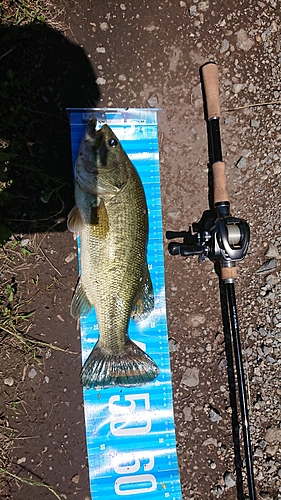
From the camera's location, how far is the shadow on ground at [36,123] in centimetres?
292

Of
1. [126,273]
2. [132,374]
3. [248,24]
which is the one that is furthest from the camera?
[248,24]

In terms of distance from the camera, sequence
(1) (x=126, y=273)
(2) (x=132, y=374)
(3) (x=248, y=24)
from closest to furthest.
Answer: (1) (x=126, y=273) → (2) (x=132, y=374) → (3) (x=248, y=24)

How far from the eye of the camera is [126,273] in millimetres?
2635

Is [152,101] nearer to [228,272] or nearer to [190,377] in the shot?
[228,272]

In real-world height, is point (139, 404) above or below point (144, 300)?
below

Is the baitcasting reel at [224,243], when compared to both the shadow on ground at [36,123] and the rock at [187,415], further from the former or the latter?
the rock at [187,415]

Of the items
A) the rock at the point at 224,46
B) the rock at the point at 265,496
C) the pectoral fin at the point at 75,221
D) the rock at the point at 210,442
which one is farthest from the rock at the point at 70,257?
the rock at the point at 265,496

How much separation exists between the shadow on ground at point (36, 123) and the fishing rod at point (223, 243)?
0.93 meters

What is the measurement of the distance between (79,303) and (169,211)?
0.98 metres

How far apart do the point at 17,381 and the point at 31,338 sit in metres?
0.32

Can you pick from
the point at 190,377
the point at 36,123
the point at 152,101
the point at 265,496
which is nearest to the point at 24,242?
the point at 36,123

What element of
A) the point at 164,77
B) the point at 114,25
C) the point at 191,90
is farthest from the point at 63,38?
the point at 191,90

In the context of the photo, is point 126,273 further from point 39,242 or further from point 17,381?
point 17,381

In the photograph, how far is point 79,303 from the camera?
287 centimetres
